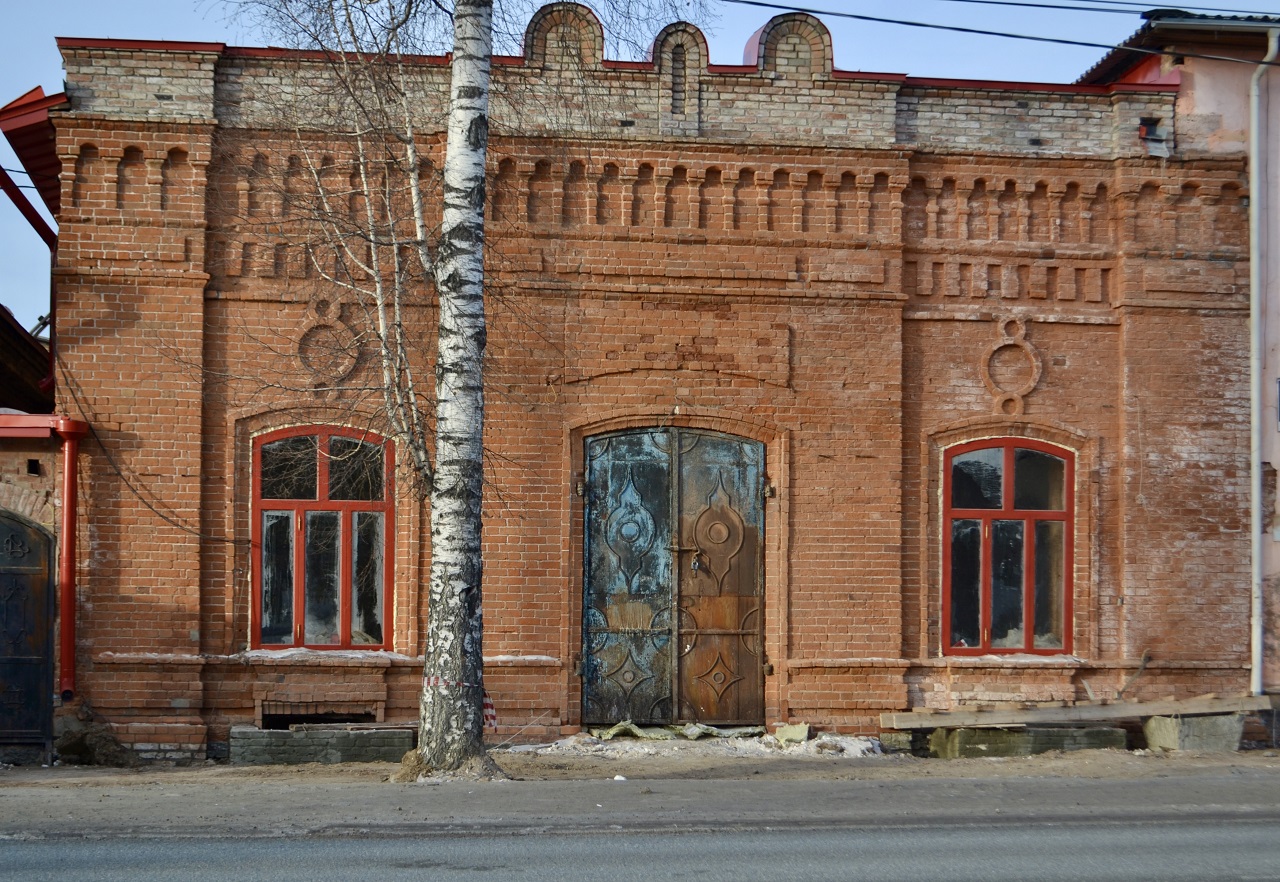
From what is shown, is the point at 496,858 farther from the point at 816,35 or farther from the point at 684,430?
the point at 816,35

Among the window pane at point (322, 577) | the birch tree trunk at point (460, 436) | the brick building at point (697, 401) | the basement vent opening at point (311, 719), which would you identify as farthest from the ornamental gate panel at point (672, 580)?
the birch tree trunk at point (460, 436)

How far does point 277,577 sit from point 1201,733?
27.6 feet

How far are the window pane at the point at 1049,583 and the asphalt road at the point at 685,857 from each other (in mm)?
4442

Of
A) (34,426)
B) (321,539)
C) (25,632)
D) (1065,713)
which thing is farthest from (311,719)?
(1065,713)

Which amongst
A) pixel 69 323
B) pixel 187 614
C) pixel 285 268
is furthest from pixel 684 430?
pixel 69 323

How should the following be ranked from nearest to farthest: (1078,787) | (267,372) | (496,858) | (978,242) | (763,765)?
(496,858)
(1078,787)
(763,765)
(267,372)
(978,242)

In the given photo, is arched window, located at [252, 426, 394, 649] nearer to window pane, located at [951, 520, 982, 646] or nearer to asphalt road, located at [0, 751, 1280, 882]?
asphalt road, located at [0, 751, 1280, 882]

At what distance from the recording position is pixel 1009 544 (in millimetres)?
13070

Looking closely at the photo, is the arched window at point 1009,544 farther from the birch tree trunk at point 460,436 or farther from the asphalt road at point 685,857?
the birch tree trunk at point 460,436

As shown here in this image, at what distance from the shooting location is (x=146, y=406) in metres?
12.0

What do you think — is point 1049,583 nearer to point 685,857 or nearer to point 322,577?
point 685,857

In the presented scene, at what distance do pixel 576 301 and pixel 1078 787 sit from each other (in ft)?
19.2

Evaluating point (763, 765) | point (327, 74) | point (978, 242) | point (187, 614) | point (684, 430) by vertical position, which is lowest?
point (763, 765)

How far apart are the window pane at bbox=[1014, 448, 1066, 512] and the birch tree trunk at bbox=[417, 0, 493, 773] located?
5.56m
